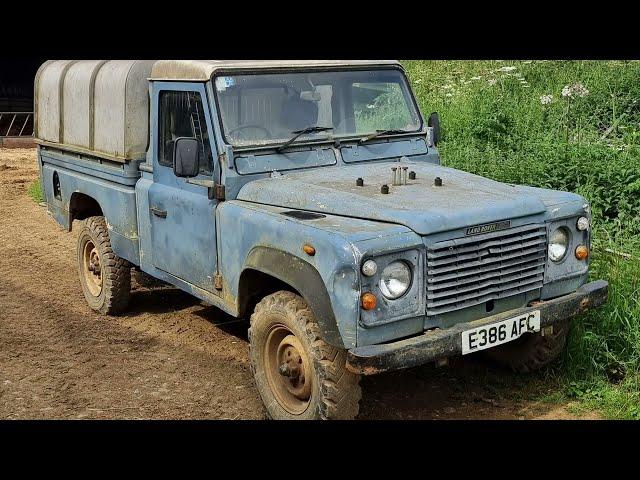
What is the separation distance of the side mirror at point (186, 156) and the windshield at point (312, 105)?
0.22m

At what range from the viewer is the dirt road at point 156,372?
186 inches

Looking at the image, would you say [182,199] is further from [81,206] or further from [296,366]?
[81,206]

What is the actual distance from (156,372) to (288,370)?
4.76ft

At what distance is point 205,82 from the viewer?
4914mm

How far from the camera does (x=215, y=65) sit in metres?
4.90

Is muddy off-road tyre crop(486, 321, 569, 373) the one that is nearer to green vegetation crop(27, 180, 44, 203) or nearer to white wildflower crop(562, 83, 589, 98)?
white wildflower crop(562, 83, 589, 98)

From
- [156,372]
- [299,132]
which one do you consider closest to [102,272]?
[156,372]

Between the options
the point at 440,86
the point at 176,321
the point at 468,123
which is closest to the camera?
the point at 176,321

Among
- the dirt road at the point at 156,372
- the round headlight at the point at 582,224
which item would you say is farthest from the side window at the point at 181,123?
the round headlight at the point at 582,224

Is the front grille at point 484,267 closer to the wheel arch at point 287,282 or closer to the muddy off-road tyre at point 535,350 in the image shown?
the wheel arch at point 287,282

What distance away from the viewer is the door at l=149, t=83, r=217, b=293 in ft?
16.2

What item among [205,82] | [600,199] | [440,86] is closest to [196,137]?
[205,82]

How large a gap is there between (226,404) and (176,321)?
173cm

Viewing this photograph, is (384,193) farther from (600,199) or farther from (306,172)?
(600,199)
